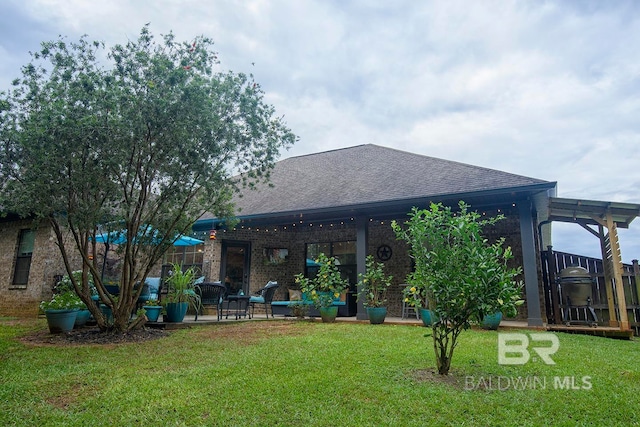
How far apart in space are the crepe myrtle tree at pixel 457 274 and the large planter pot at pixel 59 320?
19.6ft

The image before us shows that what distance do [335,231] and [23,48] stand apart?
8249mm

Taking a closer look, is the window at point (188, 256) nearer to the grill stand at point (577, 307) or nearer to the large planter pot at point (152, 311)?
the large planter pot at point (152, 311)

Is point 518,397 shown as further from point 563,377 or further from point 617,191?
point 617,191

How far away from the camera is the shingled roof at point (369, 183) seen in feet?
25.0

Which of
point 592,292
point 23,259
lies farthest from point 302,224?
point 23,259

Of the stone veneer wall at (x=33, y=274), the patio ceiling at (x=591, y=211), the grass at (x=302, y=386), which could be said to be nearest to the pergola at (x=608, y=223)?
the patio ceiling at (x=591, y=211)

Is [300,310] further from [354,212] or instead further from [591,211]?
[591,211]

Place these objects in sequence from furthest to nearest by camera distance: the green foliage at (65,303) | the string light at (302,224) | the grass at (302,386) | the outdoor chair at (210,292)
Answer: the string light at (302,224) → the outdoor chair at (210,292) → the green foliage at (65,303) → the grass at (302,386)

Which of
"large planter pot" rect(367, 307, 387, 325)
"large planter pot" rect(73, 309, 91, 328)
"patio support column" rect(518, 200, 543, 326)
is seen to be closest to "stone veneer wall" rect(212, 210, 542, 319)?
"large planter pot" rect(367, 307, 387, 325)

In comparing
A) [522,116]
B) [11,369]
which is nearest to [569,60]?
[522,116]

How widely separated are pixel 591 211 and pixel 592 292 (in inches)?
72.4

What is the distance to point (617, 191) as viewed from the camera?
16219mm

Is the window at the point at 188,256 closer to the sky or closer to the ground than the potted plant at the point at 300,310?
closer to the sky

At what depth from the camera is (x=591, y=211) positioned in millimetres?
7027
